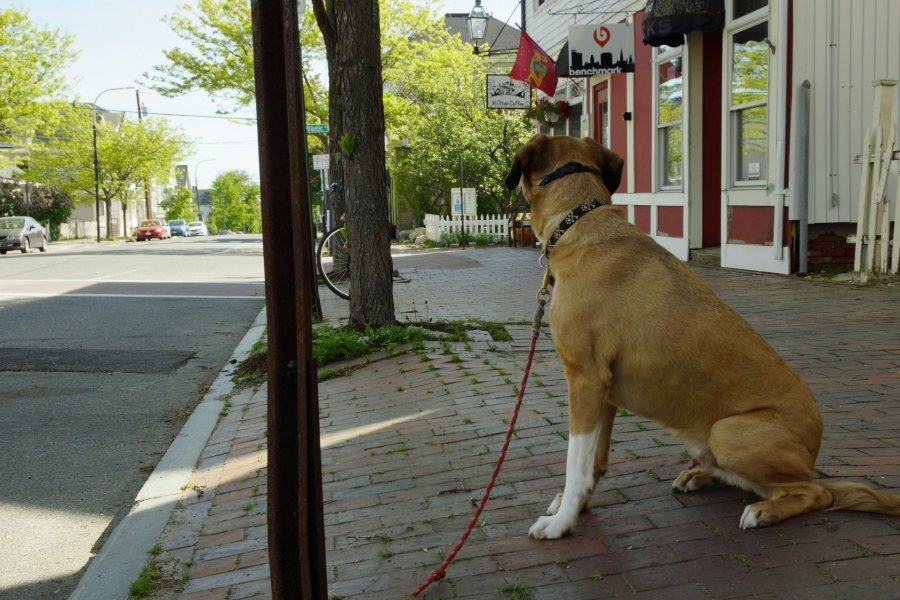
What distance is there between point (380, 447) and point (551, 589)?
2.06m

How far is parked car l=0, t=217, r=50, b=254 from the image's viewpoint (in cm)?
3334

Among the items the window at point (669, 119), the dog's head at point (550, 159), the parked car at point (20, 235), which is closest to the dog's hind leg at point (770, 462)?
the dog's head at point (550, 159)

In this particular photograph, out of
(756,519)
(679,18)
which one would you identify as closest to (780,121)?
(679,18)

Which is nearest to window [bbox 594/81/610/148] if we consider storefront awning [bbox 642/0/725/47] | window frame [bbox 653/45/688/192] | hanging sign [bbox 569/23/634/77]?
hanging sign [bbox 569/23/634/77]

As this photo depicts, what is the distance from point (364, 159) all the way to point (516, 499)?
13.9 feet

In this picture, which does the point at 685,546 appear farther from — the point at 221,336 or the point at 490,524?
the point at 221,336

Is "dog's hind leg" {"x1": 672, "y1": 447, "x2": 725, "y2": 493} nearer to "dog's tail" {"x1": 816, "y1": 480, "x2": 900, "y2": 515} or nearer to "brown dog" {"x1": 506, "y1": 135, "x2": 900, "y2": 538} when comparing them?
"brown dog" {"x1": 506, "y1": 135, "x2": 900, "y2": 538}

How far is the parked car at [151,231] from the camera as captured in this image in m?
61.9

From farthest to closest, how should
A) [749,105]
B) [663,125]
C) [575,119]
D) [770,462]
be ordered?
[575,119] → [663,125] → [749,105] → [770,462]

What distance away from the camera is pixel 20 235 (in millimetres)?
33688

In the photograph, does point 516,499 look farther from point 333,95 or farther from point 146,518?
point 333,95

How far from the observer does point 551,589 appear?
9.59 ft

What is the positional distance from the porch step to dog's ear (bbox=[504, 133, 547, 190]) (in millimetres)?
9800

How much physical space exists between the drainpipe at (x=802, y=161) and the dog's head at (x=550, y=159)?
7.75 meters
